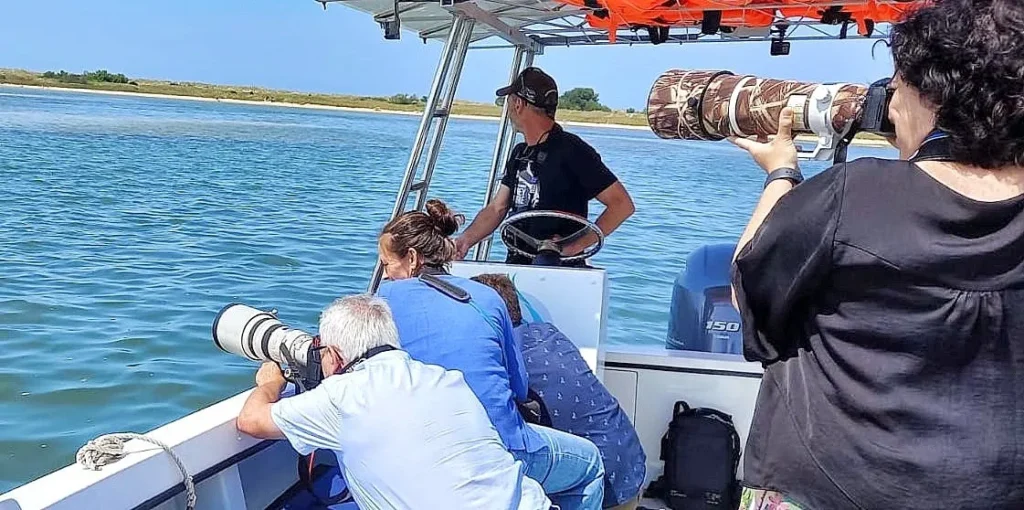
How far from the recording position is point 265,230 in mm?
10281

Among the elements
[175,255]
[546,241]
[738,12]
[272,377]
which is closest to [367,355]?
[272,377]

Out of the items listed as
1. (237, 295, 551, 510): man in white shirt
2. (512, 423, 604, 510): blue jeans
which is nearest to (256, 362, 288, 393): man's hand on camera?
(237, 295, 551, 510): man in white shirt

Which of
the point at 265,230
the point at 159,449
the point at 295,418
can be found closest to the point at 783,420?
the point at 295,418

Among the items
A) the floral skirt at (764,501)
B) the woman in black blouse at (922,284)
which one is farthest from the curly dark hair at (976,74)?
the floral skirt at (764,501)

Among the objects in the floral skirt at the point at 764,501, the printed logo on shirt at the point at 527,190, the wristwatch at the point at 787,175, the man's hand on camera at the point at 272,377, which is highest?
the wristwatch at the point at 787,175

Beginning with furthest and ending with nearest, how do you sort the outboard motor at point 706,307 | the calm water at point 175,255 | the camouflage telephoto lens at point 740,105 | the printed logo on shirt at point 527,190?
the calm water at point 175,255, the printed logo on shirt at point 527,190, the outboard motor at point 706,307, the camouflage telephoto lens at point 740,105

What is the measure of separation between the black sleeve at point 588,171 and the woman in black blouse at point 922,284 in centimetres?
203

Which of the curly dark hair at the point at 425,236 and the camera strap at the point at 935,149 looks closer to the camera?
the camera strap at the point at 935,149

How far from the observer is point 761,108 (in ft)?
4.31

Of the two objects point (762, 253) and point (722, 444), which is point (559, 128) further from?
point (762, 253)

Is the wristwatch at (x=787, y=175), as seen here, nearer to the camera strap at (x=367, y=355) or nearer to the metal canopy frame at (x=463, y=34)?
the camera strap at (x=367, y=355)

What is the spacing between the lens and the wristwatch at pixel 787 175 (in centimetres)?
121

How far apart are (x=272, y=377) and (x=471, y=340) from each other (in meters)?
0.52

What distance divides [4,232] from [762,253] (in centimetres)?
971
